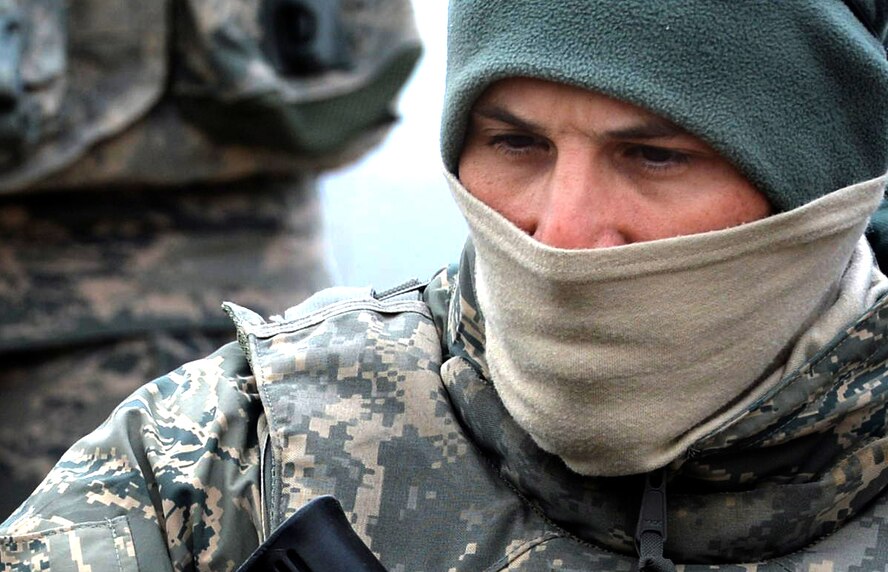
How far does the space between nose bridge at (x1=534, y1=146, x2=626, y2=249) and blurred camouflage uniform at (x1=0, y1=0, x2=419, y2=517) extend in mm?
3103

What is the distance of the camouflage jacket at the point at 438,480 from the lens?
196cm

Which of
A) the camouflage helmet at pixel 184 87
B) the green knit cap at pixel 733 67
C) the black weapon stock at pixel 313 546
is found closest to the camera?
the black weapon stock at pixel 313 546

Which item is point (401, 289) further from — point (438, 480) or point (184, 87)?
point (184, 87)

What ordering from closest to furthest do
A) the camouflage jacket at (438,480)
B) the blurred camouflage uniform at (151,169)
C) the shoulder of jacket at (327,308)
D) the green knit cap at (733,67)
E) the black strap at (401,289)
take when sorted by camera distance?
the green knit cap at (733,67)
the camouflage jacket at (438,480)
the shoulder of jacket at (327,308)
the black strap at (401,289)
the blurred camouflage uniform at (151,169)

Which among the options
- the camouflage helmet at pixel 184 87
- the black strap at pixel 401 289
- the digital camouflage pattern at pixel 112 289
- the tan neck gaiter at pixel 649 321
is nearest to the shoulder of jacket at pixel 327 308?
the black strap at pixel 401 289

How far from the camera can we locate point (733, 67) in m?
1.87

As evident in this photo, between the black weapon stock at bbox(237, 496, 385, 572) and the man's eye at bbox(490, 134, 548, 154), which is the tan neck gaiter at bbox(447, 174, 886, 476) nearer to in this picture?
the man's eye at bbox(490, 134, 548, 154)

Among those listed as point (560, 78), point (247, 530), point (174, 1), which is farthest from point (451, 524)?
point (174, 1)

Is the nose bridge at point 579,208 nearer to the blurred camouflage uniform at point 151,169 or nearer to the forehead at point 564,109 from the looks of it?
the forehead at point 564,109

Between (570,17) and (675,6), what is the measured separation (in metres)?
0.12

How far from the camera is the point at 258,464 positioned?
2.04 meters

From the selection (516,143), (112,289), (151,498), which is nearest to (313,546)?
(151,498)

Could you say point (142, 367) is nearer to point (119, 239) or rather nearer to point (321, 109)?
A: point (119, 239)

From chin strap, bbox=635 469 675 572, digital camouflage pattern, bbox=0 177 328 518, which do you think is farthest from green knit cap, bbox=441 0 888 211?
digital camouflage pattern, bbox=0 177 328 518
